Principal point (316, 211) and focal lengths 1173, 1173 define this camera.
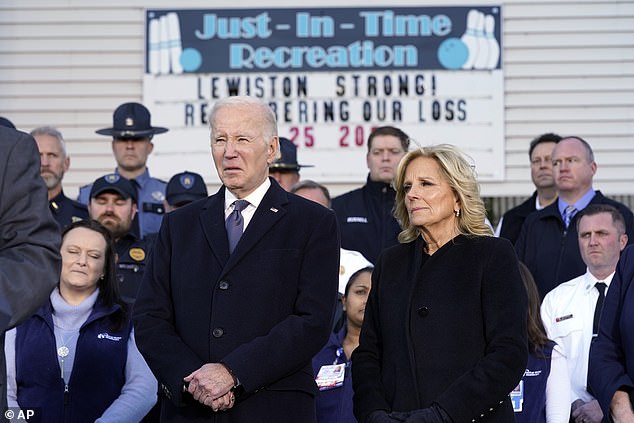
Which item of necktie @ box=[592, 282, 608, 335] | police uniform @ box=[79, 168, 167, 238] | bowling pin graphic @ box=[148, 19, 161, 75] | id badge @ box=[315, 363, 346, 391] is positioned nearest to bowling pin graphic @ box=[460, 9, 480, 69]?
bowling pin graphic @ box=[148, 19, 161, 75]

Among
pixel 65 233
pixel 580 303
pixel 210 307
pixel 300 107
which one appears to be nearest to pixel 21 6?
pixel 300 107

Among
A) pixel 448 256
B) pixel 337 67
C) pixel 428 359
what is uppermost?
pixel 337 67

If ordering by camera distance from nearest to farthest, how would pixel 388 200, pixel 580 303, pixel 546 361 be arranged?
pixel 546 361 → pixel 580 303 → pixel 388 200

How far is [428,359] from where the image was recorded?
4.53m

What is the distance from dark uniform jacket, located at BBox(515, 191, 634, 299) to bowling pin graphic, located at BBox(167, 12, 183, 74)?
4.80 meters

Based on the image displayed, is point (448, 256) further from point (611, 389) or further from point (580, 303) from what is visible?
point (580, 303)

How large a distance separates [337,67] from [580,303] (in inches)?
198

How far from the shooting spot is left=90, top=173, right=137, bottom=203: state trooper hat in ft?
25.9

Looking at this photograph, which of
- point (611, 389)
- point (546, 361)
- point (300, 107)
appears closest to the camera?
point (611, 389)

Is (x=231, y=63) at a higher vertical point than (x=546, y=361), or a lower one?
higher

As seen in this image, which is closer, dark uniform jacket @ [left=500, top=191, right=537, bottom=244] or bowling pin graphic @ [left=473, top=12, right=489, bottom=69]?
dark uniform jacket @ [left=500, top=191, right=537, bottom=244]

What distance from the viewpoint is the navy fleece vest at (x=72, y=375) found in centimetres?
585

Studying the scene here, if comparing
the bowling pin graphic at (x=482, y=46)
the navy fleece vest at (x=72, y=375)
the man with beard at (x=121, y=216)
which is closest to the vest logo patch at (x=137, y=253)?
the man with beard at (x=121, y=216)

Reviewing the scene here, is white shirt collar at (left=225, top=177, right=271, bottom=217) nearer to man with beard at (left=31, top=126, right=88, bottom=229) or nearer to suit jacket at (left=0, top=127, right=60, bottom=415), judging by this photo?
suit jacket at (left=0, top=127, right=60, bottom=415)
